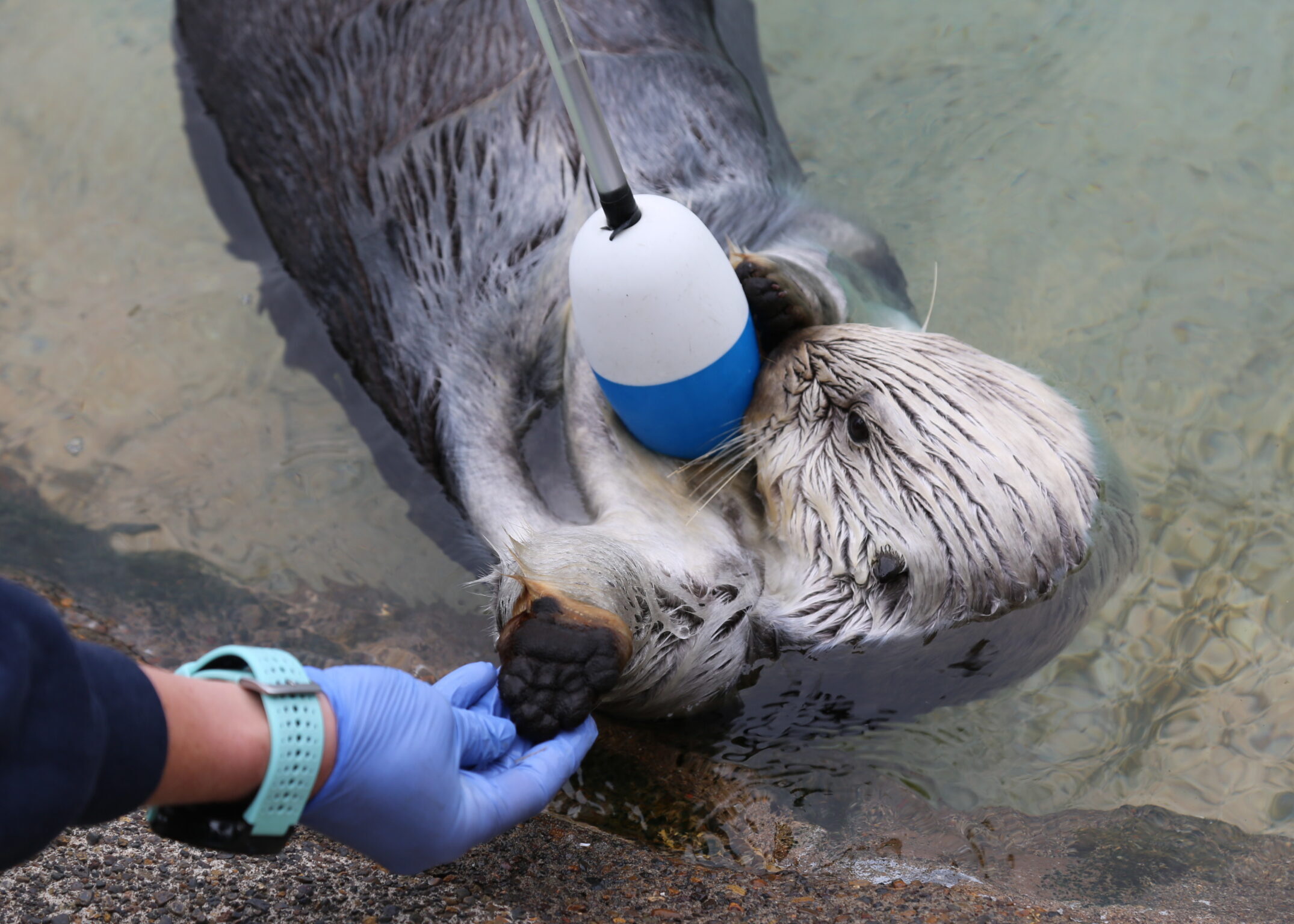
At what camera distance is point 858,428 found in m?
2.63

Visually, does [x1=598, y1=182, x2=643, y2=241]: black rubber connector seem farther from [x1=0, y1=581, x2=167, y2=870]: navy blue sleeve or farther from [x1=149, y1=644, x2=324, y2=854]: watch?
[x1=0, y1=581, x2=167, y2=870]: navy blue sleeve

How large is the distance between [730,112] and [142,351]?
7.90ft

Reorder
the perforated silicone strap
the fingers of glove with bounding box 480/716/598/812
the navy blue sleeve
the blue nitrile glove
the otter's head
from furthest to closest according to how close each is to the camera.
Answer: the otter's head
the fingers of glove with bounding box 480/716/598/812
the blue nitrile glove
the perforated silicone strap
the navy blue sleeve

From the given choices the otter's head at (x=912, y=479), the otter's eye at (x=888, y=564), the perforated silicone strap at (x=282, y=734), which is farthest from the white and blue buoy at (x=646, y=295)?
the perforated silicone strap at (x=282, y=734)

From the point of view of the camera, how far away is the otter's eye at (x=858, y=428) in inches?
103

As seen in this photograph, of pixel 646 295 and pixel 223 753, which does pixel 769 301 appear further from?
pixel 223 753

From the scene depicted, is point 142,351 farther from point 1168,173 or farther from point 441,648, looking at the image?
point 1168,173

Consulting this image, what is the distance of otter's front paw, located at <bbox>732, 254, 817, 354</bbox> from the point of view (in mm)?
2742

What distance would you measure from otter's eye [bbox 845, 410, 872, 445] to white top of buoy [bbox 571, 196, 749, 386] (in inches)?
16.0

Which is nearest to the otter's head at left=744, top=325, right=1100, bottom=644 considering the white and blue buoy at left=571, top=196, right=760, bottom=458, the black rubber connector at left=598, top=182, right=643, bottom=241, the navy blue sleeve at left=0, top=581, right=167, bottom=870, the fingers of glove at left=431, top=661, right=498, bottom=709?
the white and blue buoy at left=571, top=196, right=760, bottom=458

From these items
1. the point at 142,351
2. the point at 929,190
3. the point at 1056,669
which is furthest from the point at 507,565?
the point at 929,190

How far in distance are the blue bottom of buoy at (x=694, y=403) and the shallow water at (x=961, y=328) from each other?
771mm

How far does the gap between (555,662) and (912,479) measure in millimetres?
1036

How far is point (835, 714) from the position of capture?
2.79m
